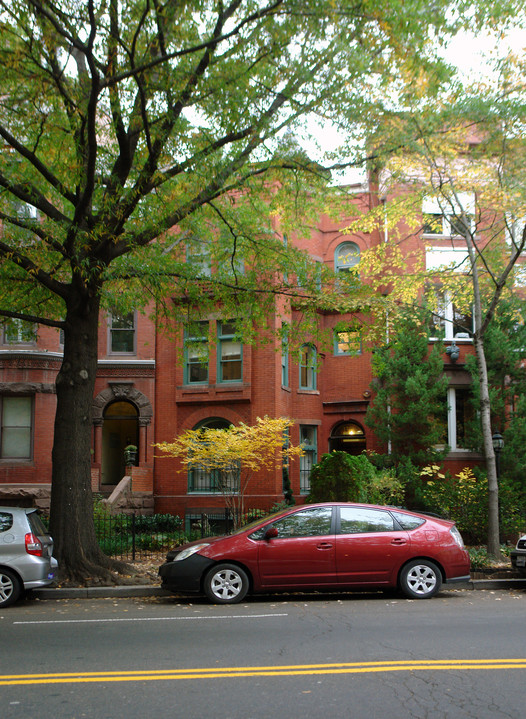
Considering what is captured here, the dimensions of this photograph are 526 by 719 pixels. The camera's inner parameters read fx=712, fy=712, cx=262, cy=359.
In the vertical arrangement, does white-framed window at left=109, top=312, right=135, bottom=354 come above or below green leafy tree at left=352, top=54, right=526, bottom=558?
below

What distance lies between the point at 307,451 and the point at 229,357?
14.5 feet

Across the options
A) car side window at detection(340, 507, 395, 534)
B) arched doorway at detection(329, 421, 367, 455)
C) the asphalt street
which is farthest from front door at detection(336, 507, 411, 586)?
arched doorway at detection(329, 421, 367, 455)

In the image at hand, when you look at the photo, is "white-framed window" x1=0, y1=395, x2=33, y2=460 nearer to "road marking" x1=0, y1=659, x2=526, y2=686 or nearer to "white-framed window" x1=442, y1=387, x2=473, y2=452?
"white-framed window" x1=442, y1=387, x2=473, y2=452

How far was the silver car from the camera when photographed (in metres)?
11.0

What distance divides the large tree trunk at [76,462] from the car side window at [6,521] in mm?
1579

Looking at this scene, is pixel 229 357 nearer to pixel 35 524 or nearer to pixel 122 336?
pixel 122 336

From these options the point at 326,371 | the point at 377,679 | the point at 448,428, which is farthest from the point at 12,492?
the point at 377,679

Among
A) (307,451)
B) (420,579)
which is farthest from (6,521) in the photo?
(307,451)

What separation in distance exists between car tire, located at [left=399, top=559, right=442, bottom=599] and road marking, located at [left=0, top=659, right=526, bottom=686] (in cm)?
438

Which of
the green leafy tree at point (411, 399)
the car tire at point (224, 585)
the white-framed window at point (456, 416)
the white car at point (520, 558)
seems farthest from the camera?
the white-framed window at point (456, 416)

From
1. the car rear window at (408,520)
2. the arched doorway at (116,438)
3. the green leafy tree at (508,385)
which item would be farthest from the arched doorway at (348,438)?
the car rear window at (408,520)

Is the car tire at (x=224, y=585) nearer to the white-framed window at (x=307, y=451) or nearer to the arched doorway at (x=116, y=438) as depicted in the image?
the white-framed window at (x=307, y=451)

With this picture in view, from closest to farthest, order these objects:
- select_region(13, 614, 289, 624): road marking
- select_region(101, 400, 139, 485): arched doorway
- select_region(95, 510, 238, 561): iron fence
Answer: select_region(13, 614, 289, 624): road marking < select_region(95, 510, 238, 561): iron fence < select_region(101, 400, 139, 485): arched doorway

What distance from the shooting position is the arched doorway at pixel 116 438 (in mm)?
26859
